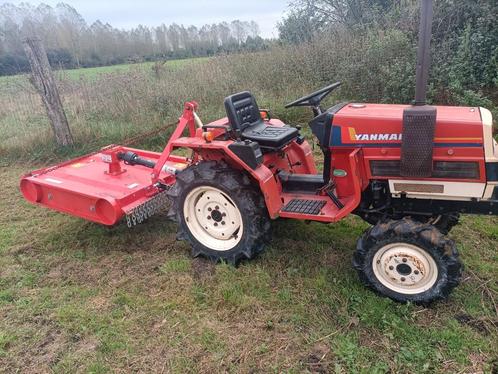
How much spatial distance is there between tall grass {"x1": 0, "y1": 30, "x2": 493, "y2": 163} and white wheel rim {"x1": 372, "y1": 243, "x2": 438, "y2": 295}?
4.46 metres

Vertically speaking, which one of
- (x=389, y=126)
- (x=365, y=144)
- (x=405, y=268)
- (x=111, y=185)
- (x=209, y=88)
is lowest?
(x=405, y=268)

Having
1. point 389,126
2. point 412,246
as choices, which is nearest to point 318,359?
point 412,246

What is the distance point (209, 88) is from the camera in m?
8.16

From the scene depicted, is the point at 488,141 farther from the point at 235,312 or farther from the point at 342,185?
the point at 235,312

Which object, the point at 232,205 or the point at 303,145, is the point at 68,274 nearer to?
the point at 232,205

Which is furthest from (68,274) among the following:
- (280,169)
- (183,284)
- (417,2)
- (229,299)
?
(417,2)

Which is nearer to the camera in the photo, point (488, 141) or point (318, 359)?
point (318, 359)

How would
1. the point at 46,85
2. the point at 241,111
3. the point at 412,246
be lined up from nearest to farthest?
1. the point at 412,246
2. the point at 241,111
3. the point at 46,85

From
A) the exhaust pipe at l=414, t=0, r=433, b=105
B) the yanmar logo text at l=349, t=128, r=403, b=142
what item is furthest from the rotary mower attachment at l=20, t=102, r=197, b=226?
the exhaust pipe at l=414, t=0, r=433, b=105

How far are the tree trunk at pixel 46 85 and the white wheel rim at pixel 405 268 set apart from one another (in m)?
5.69

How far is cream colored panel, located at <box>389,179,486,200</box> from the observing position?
2697 millimetres

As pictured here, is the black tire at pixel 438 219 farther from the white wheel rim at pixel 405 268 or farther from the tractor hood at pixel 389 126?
the tractor hood at pixel 389 126

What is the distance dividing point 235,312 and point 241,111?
1.61 meters

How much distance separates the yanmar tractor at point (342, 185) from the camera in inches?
104
